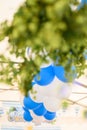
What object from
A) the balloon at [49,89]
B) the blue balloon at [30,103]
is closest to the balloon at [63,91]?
the balloon at [49,89]

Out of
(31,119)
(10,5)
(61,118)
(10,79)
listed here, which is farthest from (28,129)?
(10,79)

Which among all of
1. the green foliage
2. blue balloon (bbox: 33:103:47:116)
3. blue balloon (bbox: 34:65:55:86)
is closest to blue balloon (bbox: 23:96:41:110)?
blue balloon (bbox: 33:103:47:116)

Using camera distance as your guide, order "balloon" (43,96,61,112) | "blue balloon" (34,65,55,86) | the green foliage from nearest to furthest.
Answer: the green foliage → "blue balloon" (34,65,55,86) → "balloon" (43,96,61,112)

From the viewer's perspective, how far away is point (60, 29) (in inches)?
16.9

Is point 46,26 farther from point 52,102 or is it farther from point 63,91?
point 52,102

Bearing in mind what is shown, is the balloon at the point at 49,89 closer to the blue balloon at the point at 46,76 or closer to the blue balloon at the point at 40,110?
the blue balloon at the point at 46,76

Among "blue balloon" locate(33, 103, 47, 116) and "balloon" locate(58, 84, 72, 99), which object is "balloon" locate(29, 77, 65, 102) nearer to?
"balloon" locate(58, 84, 72, 99)

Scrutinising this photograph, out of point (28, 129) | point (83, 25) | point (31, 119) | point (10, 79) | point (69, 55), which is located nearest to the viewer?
point (83, 25)

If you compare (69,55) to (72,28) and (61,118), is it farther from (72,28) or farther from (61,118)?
(61,118)

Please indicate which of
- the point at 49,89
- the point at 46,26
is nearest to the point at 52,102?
the point at 49,89

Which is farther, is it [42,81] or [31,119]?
[31,119]

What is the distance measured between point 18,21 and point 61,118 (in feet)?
9.58

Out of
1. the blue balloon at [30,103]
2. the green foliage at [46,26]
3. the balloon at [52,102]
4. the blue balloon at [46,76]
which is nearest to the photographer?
the green foliage at [46,26]

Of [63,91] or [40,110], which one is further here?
[40,110]
